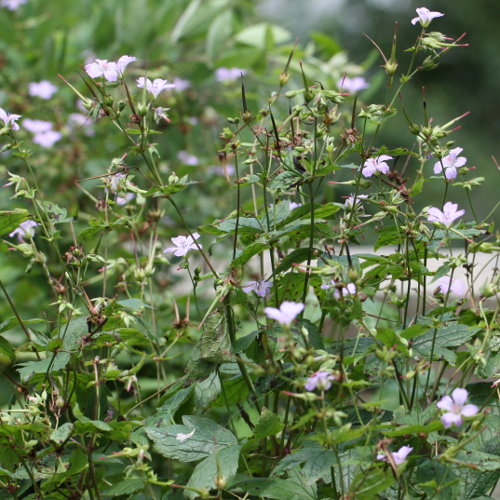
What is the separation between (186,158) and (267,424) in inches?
70.2

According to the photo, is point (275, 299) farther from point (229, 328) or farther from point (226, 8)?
point (226, 8)

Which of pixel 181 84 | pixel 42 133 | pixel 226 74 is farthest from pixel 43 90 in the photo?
pixel 226 74

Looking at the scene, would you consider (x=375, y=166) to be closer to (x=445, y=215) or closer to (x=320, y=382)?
(x=445, y=215)

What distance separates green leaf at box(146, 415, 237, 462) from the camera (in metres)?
0.96

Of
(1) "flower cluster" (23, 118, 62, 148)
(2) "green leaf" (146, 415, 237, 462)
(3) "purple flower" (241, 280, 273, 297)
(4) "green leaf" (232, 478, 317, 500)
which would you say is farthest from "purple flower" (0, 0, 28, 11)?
(4) "green leaf" (232, 478, 317, 500)

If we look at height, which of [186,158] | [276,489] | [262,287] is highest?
[262,287]

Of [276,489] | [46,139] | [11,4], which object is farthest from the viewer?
[11,4]

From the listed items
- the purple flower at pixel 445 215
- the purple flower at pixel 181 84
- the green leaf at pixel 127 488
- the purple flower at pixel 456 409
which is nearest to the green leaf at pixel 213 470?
the green leaf at pixel 127 488

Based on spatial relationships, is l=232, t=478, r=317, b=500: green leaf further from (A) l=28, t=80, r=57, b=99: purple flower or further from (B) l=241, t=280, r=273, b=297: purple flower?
(A) l=28, t=80, r=57, b=99: purple flower

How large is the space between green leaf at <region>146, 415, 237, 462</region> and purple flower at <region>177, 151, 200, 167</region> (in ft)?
5.21

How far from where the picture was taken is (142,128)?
971mm

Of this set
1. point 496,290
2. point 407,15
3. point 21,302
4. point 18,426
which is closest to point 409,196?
point 496,290

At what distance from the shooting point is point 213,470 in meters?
0.91

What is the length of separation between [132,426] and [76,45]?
2012 millimetres
